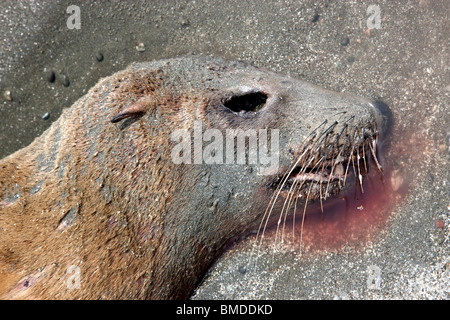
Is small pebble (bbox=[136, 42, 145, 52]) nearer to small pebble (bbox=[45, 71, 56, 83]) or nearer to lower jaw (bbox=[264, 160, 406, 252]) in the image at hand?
small pebble (bbox=[45, 71, 56, 83])

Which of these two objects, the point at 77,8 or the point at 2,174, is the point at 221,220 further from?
the point at 77,8

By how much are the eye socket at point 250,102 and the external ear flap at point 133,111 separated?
699mm

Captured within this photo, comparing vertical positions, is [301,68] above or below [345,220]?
above

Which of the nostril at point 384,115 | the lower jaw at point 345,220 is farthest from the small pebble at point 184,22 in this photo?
the lower jaw at point 345,220

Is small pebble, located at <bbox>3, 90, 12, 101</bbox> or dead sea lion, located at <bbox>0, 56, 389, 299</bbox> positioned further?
small pebble, located at <bbox>3, 90, 12, 101</bbox>

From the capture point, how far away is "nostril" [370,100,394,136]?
3.44m

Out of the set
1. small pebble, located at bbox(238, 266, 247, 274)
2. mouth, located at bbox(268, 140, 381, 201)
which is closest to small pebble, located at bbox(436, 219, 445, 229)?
mouth, located at bbox(268, 140, 381, 201)

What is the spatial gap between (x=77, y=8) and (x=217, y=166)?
7.30 feet

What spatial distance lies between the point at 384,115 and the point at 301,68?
0.91m

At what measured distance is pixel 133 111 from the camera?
2719 millimetres

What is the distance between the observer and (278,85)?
3078 millimetres

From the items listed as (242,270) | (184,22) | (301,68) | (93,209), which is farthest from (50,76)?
(242,270)

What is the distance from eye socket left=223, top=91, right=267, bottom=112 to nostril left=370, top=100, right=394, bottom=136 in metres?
1.16

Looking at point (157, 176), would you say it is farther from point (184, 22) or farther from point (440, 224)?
point (440, 224)
